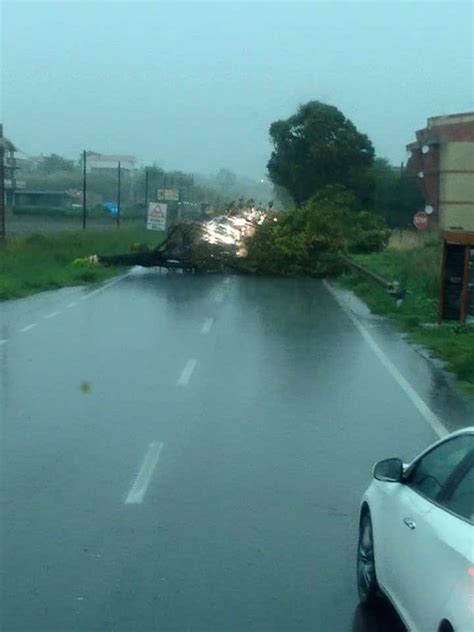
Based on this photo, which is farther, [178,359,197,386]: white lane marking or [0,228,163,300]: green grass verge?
[0,228,163,300]: green grass verge

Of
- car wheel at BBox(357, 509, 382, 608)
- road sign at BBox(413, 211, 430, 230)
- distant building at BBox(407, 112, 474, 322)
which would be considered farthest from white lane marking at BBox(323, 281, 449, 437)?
road sign at BBox(413, 211, 430, 230)

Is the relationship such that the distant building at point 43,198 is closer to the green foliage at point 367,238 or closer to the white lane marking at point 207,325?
the green foliage at point 367,238

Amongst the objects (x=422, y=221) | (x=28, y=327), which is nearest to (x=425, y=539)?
(x=28, y=327)

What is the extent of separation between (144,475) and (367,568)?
11.8 feet

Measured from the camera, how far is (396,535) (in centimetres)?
629

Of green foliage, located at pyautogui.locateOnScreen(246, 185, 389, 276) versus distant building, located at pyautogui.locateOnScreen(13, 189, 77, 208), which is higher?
green foliage, located at pyautogui.locateOnScreen(246, 185, 389, 276)

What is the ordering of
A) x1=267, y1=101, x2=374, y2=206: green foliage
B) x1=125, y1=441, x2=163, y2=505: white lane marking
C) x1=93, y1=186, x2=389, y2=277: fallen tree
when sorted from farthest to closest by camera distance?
x1=267, y1=101, x2=374, y2=206: green foliage
x1=93, y1=186, x2=389, y2=277: fallen tree
x1=125, y1=441, x2=163, y2=505: white lane marking

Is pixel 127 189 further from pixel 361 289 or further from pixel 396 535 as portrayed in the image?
pixel 396 535

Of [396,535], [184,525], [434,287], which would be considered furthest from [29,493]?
[434,287]

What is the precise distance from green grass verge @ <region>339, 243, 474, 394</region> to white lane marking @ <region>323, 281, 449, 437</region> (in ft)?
2.39

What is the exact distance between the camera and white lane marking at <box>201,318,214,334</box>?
22.6m

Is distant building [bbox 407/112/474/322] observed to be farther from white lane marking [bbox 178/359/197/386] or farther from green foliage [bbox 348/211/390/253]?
green foliage [bbox 348/211/390/253]

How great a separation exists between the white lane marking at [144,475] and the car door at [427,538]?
341 centimetres

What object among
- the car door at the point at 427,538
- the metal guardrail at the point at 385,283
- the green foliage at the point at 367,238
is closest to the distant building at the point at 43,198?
the green foliage at the point at 367,238
